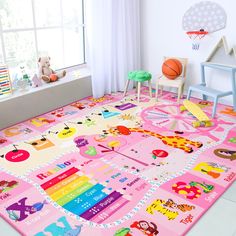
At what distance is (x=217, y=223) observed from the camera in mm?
1831

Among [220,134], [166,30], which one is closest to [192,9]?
[166,30]

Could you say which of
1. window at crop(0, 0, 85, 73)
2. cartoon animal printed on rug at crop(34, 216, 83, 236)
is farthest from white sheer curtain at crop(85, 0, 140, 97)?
cartoon animal printed on rug at crop(34, 216, 83, 236)

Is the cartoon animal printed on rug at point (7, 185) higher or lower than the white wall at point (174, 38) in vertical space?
lower

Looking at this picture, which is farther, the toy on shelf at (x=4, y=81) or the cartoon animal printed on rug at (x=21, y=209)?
the toy on shelf at (x=4, y=81)

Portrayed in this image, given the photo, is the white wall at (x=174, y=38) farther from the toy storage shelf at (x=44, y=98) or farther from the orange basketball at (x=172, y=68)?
the toy storage shelf at (x=44, y=98)

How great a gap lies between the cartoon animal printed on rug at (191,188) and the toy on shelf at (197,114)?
0.95 m

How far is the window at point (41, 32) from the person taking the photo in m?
3.18

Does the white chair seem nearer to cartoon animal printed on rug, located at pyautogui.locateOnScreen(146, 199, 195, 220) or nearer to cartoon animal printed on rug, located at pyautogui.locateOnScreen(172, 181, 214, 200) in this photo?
cartoon animal printed on rug, located at pyautogui.locateOnScreen(172, 181, 214, 200)

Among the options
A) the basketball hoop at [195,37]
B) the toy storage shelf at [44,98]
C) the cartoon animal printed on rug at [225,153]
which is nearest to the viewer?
the cartoon animal printed on rug at [225,153]

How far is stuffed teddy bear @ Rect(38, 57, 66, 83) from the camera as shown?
3.41 metres

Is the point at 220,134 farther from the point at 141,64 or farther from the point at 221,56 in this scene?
the point at 141,64

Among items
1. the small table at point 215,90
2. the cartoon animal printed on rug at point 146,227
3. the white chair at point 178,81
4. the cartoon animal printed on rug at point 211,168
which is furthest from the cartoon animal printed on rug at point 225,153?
the white chair at point 178,81

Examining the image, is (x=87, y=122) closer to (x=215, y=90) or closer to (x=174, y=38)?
(x=215, y=90)

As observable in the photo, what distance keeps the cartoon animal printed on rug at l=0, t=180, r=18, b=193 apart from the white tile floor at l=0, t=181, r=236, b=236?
0.29 metres
